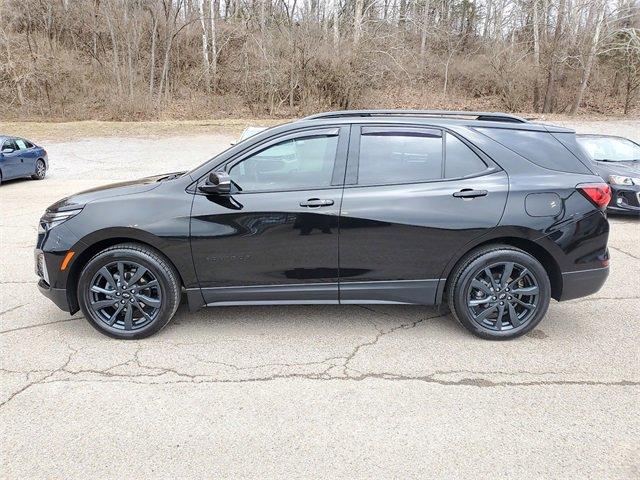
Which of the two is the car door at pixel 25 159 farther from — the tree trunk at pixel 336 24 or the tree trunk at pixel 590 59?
the tree trunk at pixel 590 59

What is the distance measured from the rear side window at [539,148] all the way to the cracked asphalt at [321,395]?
1.35m

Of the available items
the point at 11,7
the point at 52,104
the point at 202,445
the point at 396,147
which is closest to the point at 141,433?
the point at 202,445

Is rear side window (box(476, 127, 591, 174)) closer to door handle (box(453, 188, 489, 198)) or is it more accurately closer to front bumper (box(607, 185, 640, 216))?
door handle (box(453, 188, 489, 198))

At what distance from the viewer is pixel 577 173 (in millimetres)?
3797

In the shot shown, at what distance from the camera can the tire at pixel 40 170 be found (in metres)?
14.1

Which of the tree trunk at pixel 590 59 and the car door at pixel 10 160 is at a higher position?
the tree trunk at pixel 590 59

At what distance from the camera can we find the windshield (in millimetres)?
9461

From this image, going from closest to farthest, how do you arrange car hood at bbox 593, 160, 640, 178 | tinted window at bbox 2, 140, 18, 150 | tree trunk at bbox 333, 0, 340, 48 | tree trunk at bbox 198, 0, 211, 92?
car hood at bbox 593, 160, 640, 178 → tinted window at bbox 2, 140, 18, 150 → tree trunk at bbox 333, 0, 340, 48 → tree trunk at bbox 198, 0, 211, 92

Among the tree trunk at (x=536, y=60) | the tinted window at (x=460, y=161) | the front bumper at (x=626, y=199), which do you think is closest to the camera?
the tinted window at (x=460, y=161)

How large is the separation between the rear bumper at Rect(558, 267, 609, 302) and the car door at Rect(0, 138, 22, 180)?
1365cm

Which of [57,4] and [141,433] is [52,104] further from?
[141,433]

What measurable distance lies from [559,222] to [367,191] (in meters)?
1.49

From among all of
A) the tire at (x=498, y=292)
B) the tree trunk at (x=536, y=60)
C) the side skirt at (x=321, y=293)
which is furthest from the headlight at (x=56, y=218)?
the tree trunk at (x=536, y=60)

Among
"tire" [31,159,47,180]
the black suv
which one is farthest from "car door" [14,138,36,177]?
the black suv
